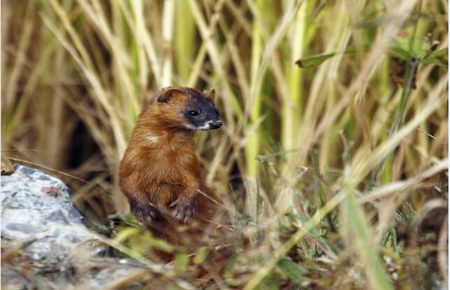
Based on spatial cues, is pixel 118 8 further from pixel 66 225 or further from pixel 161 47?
pixel 66 225

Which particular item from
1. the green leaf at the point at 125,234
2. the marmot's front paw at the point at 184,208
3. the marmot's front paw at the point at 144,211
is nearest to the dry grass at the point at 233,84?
the marmot's front paw at the point at 184,208

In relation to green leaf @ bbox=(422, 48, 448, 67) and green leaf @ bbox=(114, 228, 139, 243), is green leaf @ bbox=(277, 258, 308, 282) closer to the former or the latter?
green leaf @ bbox=(114, 228, 139, 243)

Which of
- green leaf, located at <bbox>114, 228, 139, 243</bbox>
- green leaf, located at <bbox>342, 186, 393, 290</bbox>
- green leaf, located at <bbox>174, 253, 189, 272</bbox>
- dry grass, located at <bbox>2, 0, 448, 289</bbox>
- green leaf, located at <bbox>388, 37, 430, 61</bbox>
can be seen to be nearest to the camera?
green leaf, located at <bbox>342, 186, 393, 290</bbox>

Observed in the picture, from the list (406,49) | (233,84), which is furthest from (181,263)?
(233,84)

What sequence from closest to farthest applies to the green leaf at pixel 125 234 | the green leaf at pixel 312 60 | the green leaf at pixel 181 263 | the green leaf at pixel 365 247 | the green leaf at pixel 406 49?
the green leaf at pixel 365 247 < the green leaf at pixel 181 263 < the green leaf at pixel 125 234 < the green leaf at pixel 312 60 < the green leaf at pixel 406 49

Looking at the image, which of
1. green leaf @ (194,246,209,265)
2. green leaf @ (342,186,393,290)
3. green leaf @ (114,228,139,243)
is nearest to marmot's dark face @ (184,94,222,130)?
green leaf @ (114,228,139,243)

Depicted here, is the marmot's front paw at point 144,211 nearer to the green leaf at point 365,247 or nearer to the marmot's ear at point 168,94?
the marmot's ear at point 168,94
